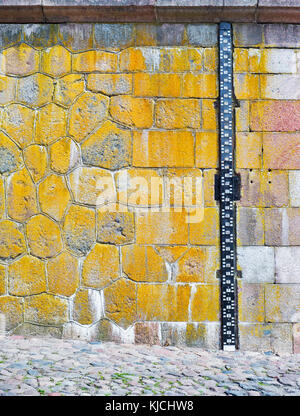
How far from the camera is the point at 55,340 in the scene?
4164 mm

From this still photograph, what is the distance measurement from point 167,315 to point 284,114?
7.12 ft

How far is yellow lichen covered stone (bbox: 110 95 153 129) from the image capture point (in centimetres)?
433

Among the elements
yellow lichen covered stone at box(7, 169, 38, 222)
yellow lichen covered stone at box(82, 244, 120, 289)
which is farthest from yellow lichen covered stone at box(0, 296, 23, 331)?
yellow lichen covered stone at box(7, 169, 38, 222)

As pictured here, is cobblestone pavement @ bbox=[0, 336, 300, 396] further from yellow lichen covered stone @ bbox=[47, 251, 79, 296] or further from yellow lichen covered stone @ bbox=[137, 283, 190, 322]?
yellow lichen covered stone @ bbox=[47, 251, 79, 296]

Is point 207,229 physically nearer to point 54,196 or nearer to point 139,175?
point 139,175

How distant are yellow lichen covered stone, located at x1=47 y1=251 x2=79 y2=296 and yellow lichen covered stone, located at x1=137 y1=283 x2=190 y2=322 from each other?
0.64 meters

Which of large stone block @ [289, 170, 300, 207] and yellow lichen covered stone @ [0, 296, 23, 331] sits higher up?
large stone block @ [289, 170, 300, 207]

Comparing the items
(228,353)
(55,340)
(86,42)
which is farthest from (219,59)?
(55,340)

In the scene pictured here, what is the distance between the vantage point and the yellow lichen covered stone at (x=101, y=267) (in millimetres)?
4242

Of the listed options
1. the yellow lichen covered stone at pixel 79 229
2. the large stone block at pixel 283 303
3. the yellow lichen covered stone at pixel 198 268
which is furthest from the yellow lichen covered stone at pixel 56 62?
the large stone block at pixel 283 303

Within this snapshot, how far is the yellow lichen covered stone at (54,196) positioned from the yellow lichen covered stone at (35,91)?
2.45 ft

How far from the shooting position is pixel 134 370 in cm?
345

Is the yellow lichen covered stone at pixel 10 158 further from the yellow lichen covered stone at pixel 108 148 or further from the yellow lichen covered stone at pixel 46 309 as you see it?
the yellow lichen covered stone at pixel 46 309
